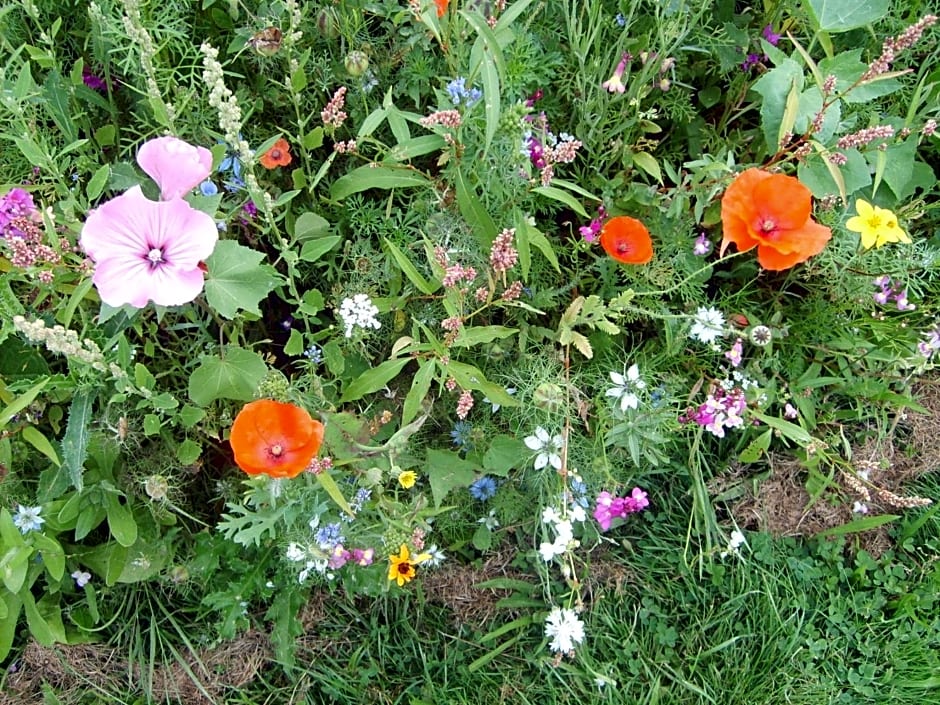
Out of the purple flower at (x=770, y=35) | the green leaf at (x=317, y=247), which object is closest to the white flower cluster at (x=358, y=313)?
the green leaf at (x=317, y=247)

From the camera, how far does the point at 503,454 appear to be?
1557 millimetres

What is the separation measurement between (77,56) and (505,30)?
0.99 metres

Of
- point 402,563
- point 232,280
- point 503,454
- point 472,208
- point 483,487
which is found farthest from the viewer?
point 483,487

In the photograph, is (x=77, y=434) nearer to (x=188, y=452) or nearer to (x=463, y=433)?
(x=188, y=452)

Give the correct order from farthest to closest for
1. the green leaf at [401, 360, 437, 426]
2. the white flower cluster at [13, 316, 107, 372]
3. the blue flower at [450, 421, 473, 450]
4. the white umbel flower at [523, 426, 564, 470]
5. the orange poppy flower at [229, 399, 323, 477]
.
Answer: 1. the blue flower at [450, 421, 473, 450]
2. the white umbel flower at [523, 426, 564, 470]
3. the green leaf at [401, 360, 437, 426]
4. the orange poppy flower at [229, 399, 323, 477]
5. the white flower cluster at [13, 316, 107, 372]

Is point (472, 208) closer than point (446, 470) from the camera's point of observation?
Yes

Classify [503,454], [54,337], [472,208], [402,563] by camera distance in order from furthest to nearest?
1. [503,454]
2. [402,563]
3. [472,208]
4. [54,337]

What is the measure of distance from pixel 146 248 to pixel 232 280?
0.15 m

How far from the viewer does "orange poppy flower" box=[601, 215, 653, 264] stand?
1.48 metres

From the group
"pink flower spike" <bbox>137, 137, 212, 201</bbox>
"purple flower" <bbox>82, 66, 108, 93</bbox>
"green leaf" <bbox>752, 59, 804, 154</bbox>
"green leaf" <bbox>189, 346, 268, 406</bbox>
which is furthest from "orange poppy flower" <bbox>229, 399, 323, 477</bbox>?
"green leaf" <bbox>752, 59, 804, 154</bbox>

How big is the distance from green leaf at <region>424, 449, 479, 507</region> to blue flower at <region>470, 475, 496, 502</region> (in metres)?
0.14

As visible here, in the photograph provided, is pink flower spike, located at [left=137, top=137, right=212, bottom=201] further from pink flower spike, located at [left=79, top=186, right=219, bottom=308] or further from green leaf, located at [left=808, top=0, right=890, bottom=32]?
green leaf, located at [left=808, top=0, right=890, bottom=32]

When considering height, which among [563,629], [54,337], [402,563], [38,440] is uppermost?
[54,337]

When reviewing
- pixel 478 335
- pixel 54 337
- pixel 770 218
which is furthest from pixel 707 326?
pixel 54 337
